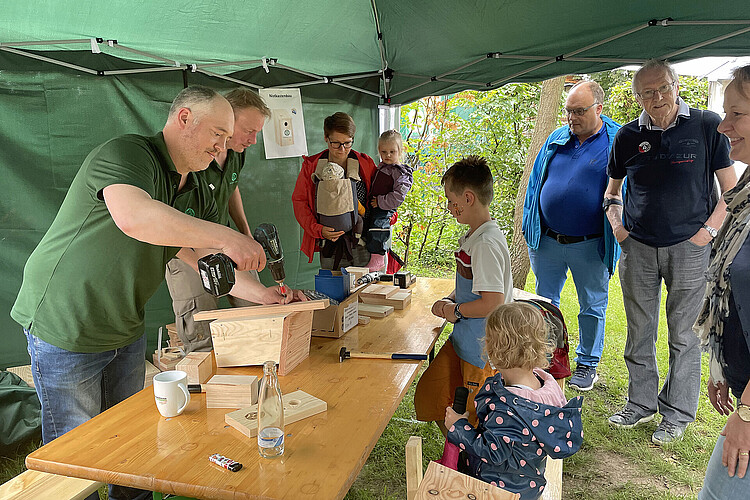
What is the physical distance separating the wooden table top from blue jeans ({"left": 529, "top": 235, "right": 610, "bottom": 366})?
7.97ft

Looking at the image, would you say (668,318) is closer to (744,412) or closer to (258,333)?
(744,412)

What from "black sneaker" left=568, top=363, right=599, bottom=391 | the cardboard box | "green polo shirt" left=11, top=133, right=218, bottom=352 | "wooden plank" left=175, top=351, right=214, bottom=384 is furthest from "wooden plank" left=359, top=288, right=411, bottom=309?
"black sneaker" left=568, top=363, right=599, bottom=391

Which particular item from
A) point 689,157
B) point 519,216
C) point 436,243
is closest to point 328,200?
point 689,157

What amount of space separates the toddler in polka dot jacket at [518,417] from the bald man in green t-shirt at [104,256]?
895 millimetres

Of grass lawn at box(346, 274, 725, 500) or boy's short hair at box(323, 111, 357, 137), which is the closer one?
grass lawn at box(346, 274, 725, 500)

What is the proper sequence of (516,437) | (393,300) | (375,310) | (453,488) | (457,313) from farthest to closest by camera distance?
1. (393,300)
2. (375,310)
3. (457,313)
4. (516,437)
5. (453,488)

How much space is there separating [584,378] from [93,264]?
373 cm

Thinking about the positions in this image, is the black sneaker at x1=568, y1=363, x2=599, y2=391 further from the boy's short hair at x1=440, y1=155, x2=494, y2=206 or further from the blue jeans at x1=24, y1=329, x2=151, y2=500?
the blue jeans at x1=24, y1=329, x2=151, y2=500

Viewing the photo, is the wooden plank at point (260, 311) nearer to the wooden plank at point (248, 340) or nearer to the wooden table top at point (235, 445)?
the wooden plank at point (248, 340)

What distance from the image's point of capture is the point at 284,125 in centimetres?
475

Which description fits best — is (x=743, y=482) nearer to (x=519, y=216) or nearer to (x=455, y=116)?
(x=519, y=216)

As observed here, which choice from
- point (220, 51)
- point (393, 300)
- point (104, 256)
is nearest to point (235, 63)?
point (220, 51)

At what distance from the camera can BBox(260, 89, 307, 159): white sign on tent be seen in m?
4.59

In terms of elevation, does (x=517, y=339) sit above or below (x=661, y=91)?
below
